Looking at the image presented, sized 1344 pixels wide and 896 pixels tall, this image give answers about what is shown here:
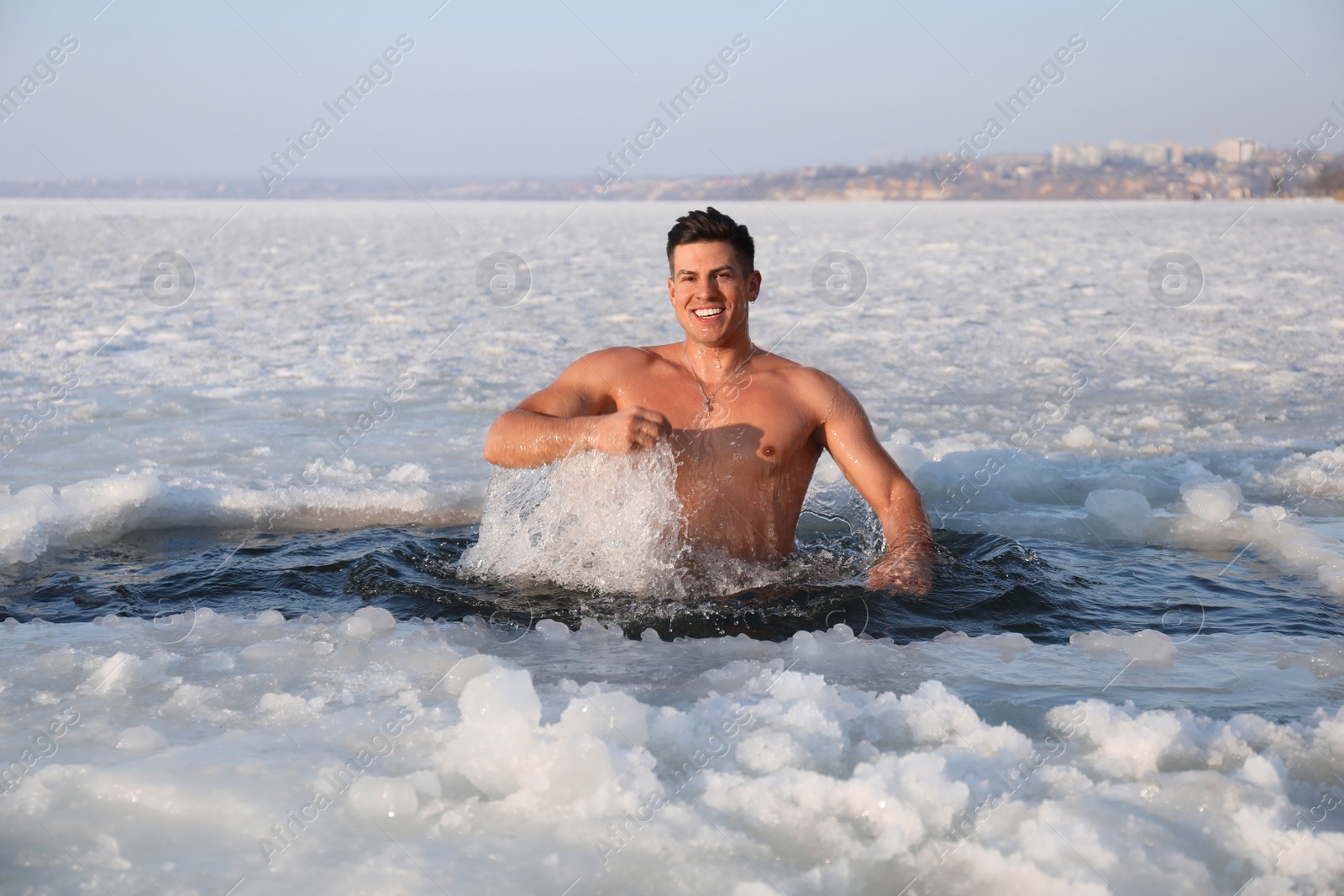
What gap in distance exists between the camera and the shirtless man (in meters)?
3.77

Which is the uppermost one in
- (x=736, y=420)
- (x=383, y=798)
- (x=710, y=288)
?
(x=710, y=288)

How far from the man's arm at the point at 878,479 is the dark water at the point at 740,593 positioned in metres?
0.16

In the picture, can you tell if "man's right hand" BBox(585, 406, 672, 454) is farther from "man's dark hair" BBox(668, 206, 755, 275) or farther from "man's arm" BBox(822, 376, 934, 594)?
"man's arm" BBox(822, 376, 934, 594)

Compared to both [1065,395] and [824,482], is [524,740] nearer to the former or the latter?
[824,482]

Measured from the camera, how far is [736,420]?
3.87 meters

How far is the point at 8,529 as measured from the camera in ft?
13.2

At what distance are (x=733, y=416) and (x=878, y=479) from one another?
21.8 inches

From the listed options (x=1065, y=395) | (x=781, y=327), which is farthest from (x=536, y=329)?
(x=1065, y=395)

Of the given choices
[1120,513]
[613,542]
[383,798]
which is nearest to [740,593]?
[613,542]

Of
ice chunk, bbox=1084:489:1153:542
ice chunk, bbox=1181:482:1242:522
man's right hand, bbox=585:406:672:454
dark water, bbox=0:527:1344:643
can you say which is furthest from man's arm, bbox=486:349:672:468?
ice chunk, bbox=1181:482:1242:522

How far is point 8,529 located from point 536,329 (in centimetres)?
646

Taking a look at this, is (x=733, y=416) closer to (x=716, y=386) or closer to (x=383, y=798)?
(x=716, y=386)

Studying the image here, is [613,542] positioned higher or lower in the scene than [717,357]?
lower

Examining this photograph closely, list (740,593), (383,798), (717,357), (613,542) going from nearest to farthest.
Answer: (383,798)
(740,593)
(613,542)
(717,357)
